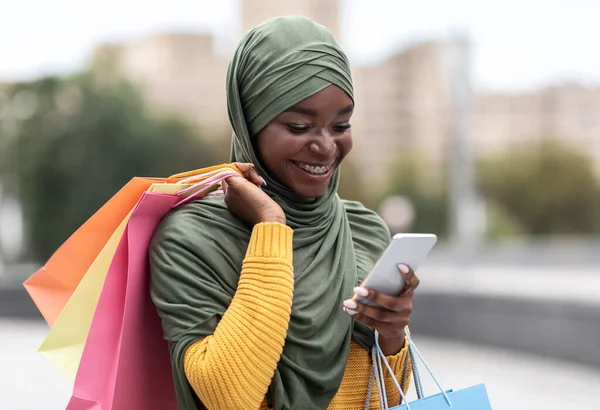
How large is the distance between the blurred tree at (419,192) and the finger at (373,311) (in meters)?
41.5

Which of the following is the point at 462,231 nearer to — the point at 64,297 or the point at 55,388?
the point at 55,388

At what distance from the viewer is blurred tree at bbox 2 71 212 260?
3206 cm

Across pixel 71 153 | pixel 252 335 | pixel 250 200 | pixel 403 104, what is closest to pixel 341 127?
pixel 250 200

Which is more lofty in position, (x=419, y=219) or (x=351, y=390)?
(x=351, y=390)

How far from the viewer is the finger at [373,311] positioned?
6.38 ft

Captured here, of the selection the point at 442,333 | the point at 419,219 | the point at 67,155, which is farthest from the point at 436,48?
the point at 442,333

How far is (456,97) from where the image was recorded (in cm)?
1862

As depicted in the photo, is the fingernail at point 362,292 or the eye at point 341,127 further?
the eye at point 341,127

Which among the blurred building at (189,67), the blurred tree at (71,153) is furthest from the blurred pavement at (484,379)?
the blurred building at (189,67)

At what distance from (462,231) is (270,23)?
17.1 metres

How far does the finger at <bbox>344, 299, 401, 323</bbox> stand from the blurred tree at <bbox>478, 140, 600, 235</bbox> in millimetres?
51957

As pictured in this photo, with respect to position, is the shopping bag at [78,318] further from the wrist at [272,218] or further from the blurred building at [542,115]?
the blurred building at [542,115]

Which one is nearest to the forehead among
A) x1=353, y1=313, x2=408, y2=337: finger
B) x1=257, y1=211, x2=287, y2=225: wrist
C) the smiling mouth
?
the smiling mouth

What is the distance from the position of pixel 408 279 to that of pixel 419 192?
50.0 metres
